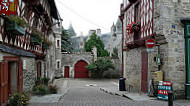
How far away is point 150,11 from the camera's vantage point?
7.54 metres

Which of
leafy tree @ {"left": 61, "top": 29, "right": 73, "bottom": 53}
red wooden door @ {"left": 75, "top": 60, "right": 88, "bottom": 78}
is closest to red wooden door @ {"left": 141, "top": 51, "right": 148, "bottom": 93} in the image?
red wooden door @ {"left": 75, "top": 60, "right": 88, "bottom": 78}

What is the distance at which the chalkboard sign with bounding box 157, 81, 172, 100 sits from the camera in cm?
617

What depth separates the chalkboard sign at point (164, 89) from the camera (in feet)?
20.2

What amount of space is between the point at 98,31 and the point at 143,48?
4908 cm

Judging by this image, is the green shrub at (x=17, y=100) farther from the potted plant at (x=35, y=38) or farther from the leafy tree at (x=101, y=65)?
the leafy tree at (x=101, y=65)

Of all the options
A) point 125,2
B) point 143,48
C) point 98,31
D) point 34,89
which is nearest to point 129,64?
point 143,48

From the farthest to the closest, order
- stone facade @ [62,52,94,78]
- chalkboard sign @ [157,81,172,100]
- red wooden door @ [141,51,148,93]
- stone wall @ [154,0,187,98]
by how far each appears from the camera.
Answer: stone facade @ [62,52,94,78]
red wooden door @ [141,51,148,93]
stone wall @ [154,0,187,98]
chalkboard sign @ [157,81,172,100]

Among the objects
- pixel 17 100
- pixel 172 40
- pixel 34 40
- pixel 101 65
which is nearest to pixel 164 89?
pixel 172 40

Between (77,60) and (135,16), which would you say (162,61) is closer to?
(135,16)

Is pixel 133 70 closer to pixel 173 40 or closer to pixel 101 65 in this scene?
pixel 173 40

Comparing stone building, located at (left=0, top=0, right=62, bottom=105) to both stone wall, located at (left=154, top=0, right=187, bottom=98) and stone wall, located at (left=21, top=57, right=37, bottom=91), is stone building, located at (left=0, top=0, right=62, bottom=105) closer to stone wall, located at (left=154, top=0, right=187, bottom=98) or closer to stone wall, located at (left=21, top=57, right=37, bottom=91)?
stone wall, located at (left=21, top=57, right=37, bottom=91)

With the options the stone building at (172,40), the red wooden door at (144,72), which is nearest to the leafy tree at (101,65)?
the red wooden door at (144,72)

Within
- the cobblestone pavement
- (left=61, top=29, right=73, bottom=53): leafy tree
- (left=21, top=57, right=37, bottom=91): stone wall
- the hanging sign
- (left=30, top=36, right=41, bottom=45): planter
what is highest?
(left=61, top=29, right=73, bottom=53): leafy tree

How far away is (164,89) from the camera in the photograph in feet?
20.5
